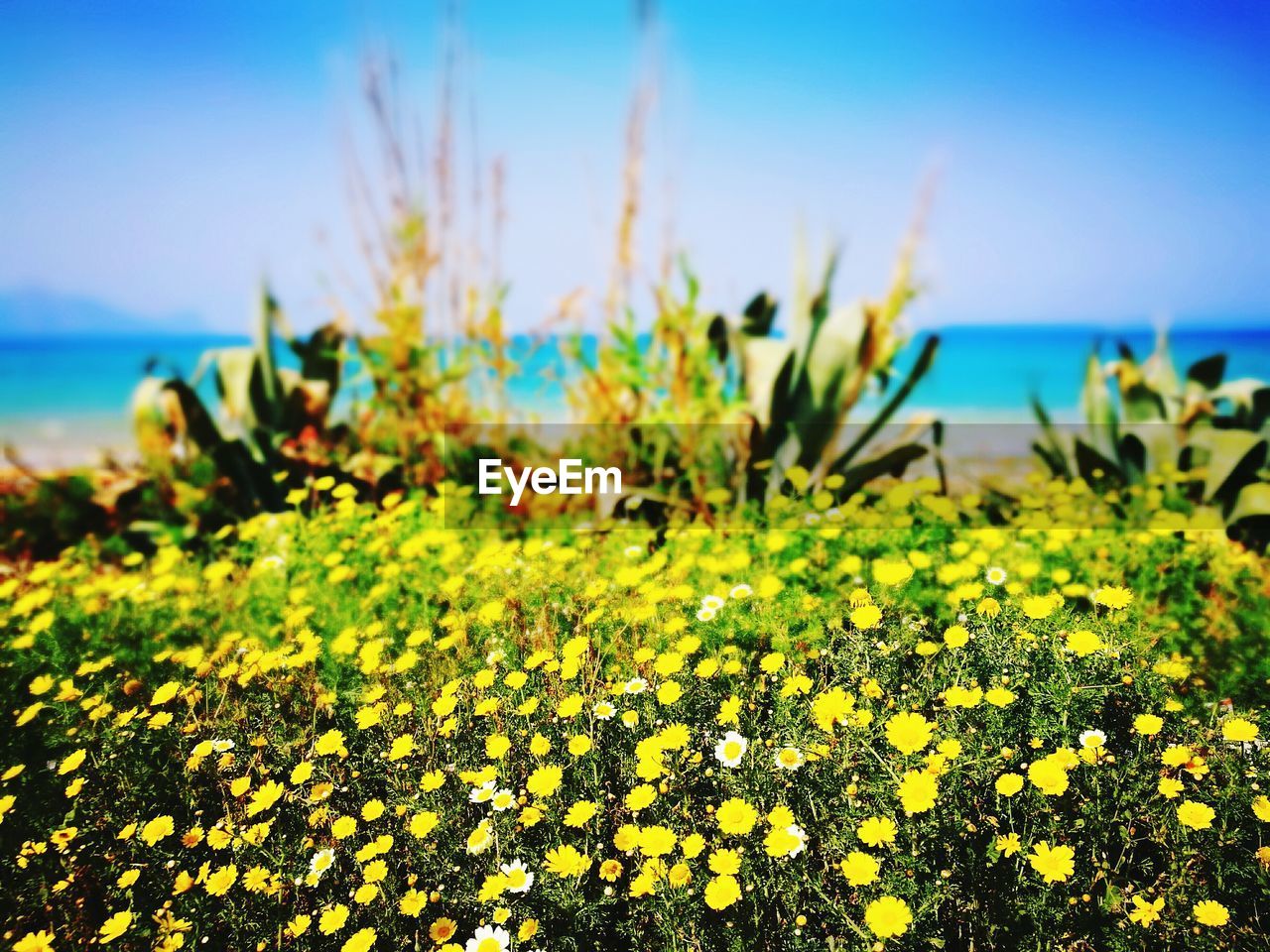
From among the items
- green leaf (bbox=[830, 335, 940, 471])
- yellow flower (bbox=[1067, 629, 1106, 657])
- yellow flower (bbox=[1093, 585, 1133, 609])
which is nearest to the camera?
yellow flower (bbox=[1067, 629, 1106, 657])

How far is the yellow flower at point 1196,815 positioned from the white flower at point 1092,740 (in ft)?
0.46

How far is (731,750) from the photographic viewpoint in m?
1.50

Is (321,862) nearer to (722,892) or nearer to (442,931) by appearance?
(442,931)

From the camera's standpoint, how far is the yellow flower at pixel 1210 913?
1.14 meters

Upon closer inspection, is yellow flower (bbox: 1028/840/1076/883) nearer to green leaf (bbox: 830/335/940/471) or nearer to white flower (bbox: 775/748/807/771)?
white flower (bbox: 775/748/807/771)

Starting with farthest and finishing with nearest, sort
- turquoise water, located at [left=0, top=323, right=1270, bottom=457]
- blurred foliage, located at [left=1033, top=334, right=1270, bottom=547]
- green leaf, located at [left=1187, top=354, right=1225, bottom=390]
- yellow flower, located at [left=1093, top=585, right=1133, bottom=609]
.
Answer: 1. turquoise water, located at [left=0, top=323, right=1270, bottom=457]
2. green leaf, located at [left=1187, top=354, right=1225, bottom=390]
3. blurred foliage, located at [left=1033, top=334, right=1270, bottom=547]
4. yellow flower, located at [left=1093, top=585, right=1133, bottom=609]

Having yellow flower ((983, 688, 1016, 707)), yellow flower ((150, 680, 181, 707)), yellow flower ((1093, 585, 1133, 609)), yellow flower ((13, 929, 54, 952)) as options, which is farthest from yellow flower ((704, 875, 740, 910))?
yellow flower ((150, 680, 181, 707))

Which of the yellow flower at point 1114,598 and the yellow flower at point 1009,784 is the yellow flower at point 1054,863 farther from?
the yellow flower at point 1114,598

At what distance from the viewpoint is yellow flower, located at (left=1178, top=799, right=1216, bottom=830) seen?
Result: 1.26 m

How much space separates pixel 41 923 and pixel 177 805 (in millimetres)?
284

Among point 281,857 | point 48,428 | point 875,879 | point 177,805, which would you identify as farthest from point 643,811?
point 48,428

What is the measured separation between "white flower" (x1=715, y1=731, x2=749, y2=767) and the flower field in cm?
1

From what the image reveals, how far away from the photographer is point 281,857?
147 cm

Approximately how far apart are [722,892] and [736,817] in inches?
5.1
